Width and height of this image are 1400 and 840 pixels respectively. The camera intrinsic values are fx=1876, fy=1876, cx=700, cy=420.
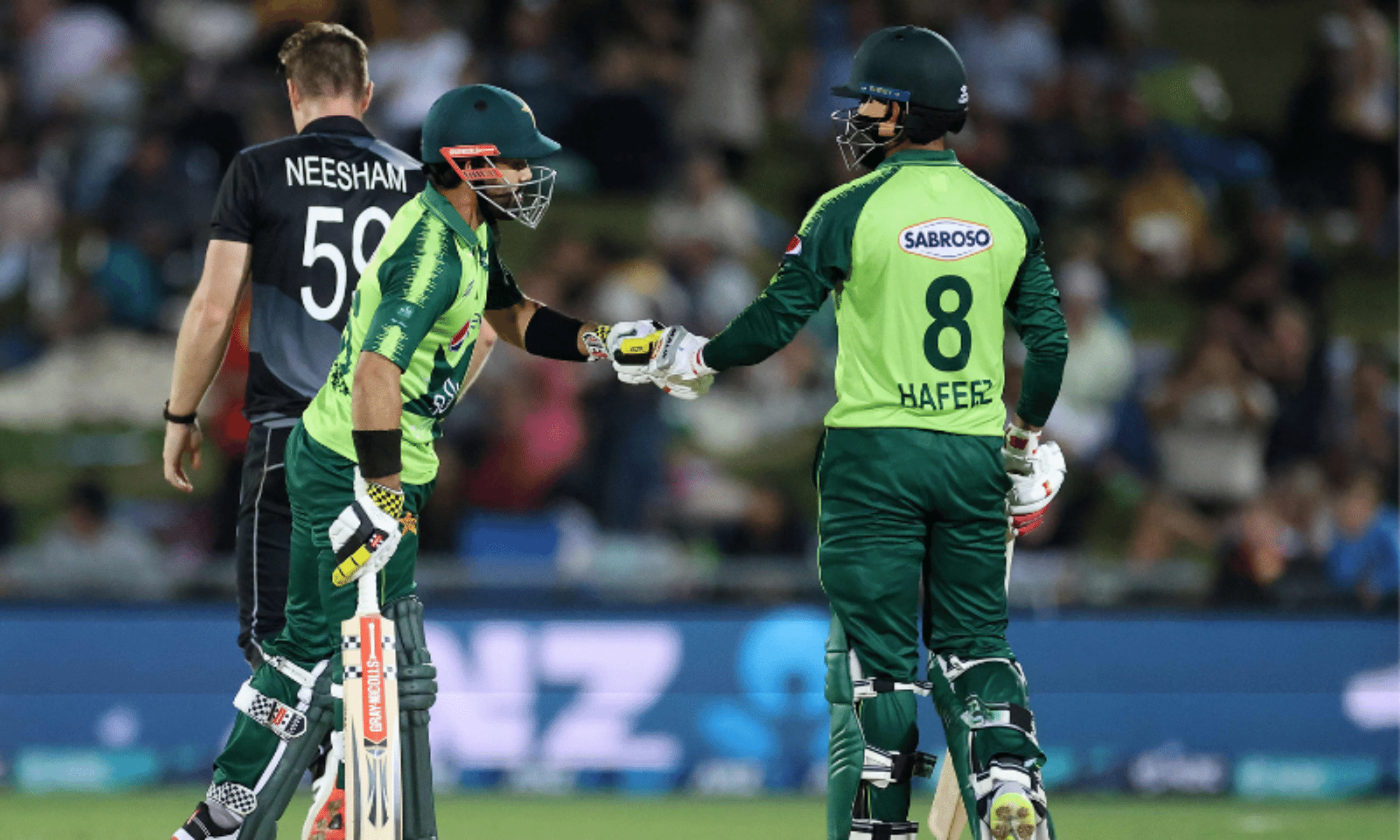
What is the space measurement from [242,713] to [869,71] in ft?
9.16

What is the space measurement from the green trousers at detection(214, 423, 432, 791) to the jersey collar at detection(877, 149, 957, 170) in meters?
1.74

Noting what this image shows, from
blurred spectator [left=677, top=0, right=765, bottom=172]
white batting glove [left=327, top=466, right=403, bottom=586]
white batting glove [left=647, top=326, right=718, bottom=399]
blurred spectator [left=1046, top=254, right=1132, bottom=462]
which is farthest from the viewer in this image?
blurred spectator [left=677, top=0, right=765, bottom=172]

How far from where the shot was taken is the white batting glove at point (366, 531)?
5.30m

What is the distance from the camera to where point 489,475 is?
1104 centimetres

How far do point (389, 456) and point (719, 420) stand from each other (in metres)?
6.96

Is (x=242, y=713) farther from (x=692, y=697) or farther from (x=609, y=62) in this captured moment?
(x=609, y=62)

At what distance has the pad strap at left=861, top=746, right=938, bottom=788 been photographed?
5598 millimetres

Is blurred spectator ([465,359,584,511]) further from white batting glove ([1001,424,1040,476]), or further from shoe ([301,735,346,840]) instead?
white batting glove ([1001,424,1040,476])

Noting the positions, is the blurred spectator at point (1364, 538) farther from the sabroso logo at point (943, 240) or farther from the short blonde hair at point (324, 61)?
the short blonde hair at point (324, 61)

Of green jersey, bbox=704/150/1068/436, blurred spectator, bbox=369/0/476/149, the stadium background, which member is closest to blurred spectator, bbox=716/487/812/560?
the stadium background

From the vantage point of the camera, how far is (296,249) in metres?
6.23

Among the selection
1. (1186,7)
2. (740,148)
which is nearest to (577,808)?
(740,148)

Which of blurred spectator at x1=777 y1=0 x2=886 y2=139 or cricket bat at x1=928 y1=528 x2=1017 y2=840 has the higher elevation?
blurred spectator at x1=777 y1=0 x2=886 y2=139

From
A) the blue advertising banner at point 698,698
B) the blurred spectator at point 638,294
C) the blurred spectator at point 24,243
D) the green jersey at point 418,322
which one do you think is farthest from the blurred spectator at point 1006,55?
the green jersey at point 418,322
